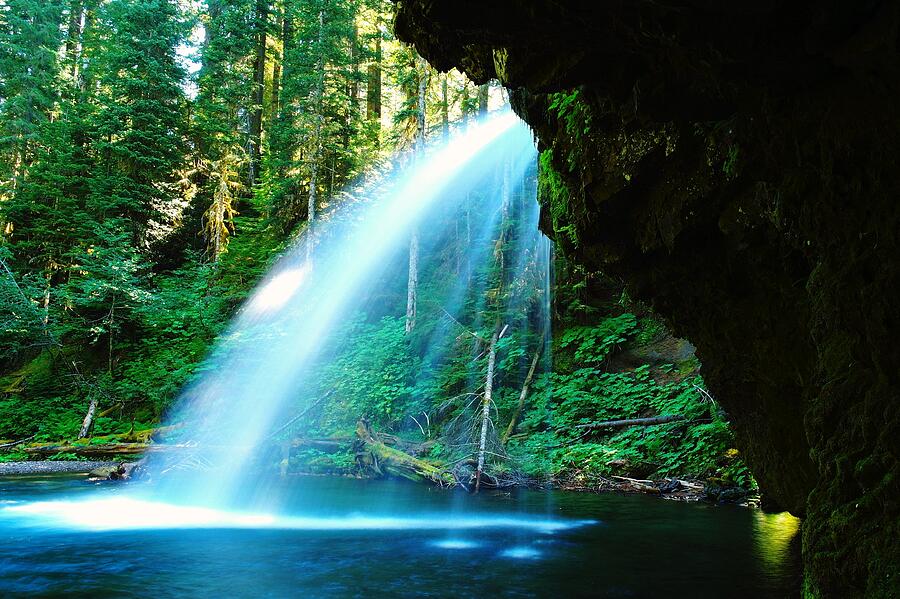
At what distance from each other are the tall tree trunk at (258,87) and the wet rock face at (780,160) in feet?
95.0

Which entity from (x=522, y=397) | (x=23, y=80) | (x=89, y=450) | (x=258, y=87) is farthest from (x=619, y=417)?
(x=23, y=80)

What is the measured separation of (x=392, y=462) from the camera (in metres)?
14.9

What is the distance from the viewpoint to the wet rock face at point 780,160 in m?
2.70

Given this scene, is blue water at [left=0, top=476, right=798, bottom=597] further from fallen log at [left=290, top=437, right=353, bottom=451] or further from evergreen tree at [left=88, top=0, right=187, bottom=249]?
evergreen tree at [left=88, top=0, right=187, bottom=249]

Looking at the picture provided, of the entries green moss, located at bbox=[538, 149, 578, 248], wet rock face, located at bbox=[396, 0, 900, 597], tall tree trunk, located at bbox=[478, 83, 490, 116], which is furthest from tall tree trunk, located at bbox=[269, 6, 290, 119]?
wet rock face, located at bbox=[396, 0, 900, 597]

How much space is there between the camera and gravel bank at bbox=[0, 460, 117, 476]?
16133 millimetres

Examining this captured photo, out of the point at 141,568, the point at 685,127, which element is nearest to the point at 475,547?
the point at 141,568

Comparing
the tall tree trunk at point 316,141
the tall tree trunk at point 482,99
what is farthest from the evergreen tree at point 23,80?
the tall tree trunk at point 482,99

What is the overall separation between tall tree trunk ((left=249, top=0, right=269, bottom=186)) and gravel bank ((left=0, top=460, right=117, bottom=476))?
17665 mm

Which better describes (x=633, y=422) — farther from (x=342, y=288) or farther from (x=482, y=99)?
(x=482, y=99)

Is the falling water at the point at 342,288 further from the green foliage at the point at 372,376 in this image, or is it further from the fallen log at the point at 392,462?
the fallen log at the point at 392,462

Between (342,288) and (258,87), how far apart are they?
1472 cm

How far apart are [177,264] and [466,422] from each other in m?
18.8

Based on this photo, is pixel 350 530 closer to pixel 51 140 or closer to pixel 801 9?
pixel 801 9
